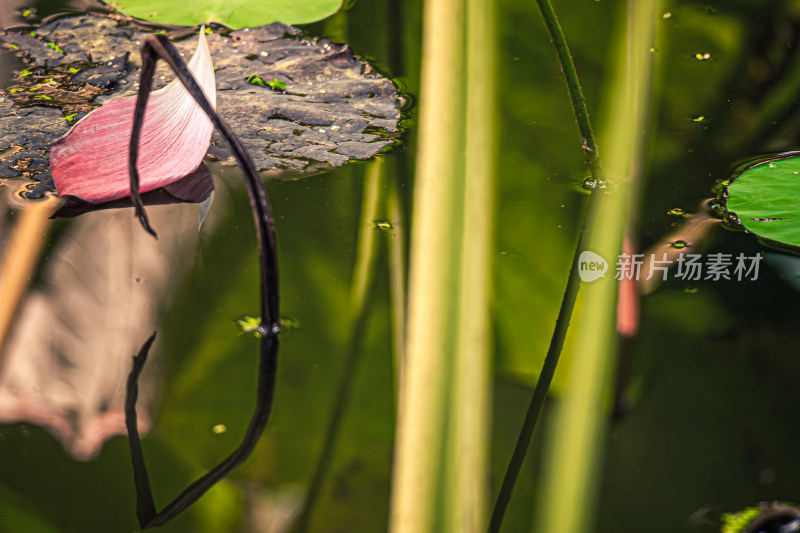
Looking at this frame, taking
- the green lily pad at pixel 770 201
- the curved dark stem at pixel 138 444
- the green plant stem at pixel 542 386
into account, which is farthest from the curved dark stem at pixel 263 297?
the green lily pad at pixel 770 201

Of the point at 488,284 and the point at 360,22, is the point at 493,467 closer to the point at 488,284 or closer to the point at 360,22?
the point at 488,284

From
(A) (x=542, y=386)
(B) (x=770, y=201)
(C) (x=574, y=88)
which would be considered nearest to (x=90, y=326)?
(A) (x=542, y=386)

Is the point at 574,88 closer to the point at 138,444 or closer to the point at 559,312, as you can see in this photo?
the point at 559,312

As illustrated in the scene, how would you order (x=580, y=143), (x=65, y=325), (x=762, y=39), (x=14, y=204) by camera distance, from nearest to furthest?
(x=65, y=325), (x=14, y=204), (x=580, y=143), (x=762, y=39)

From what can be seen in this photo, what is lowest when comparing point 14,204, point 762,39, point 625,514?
point 625,514

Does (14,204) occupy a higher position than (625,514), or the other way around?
(14,204)

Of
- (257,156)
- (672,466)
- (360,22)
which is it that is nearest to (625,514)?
(672,466)

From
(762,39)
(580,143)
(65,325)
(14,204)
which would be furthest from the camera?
(762,39)
